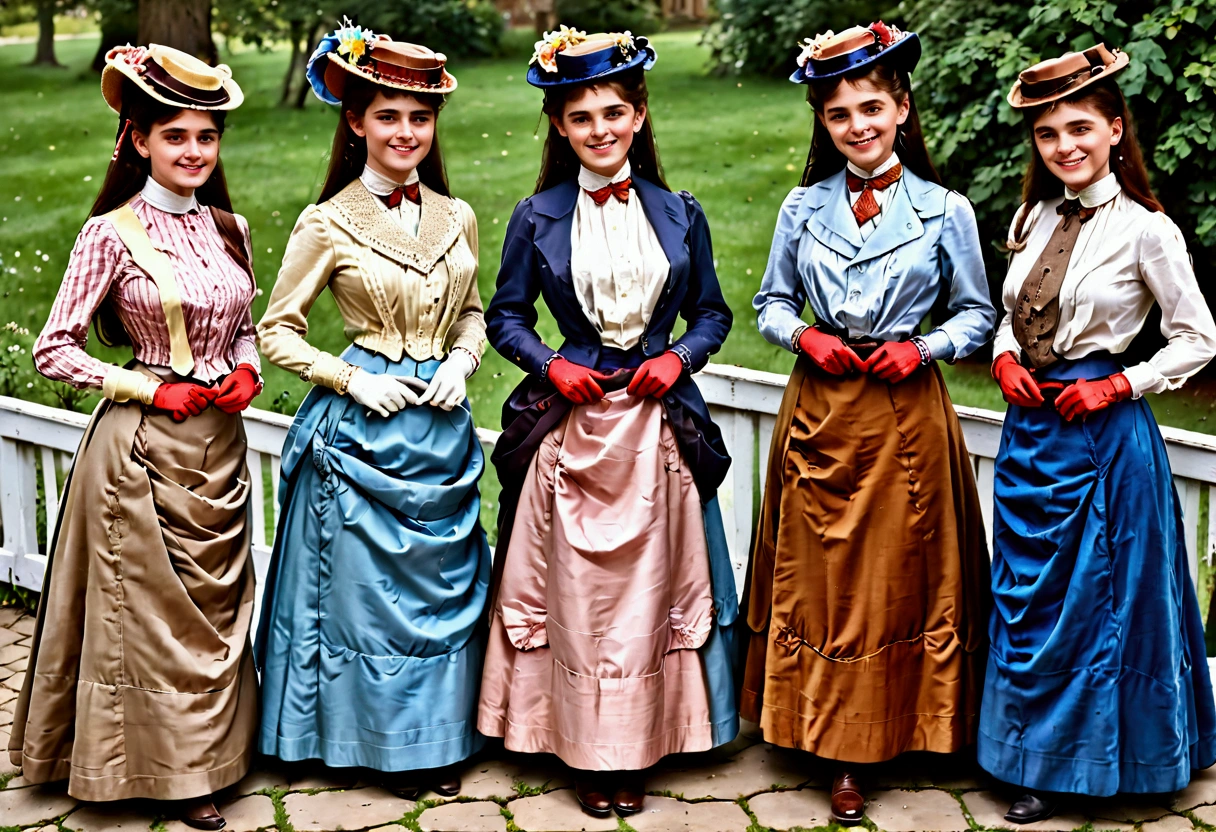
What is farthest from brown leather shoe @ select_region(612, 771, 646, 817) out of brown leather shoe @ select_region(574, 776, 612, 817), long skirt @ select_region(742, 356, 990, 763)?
long skirt @ select_region(742, 356, 990, 763)

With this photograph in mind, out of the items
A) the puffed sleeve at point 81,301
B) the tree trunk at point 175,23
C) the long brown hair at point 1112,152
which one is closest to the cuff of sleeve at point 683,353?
the long brown hair at point 1112,152

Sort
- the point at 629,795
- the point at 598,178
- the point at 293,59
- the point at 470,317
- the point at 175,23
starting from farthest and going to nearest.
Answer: the point at 293,59 < the point at 175,23 < the point at 470,317 < the point at 629,795 < the point at 598,178

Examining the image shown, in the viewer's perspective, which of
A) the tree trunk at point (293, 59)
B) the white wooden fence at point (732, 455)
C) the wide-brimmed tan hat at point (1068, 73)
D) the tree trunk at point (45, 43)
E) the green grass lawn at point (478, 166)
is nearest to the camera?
the wide-brimmed tan hat at point (1068, 73)

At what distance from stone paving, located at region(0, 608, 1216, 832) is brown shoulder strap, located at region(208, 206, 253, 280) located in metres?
→ 1.53

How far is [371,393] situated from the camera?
3934mm

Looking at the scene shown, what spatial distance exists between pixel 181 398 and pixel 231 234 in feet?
1.67

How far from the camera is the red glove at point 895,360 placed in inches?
149

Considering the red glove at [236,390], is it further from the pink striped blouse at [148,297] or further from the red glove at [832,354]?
the red glove at [832,354]

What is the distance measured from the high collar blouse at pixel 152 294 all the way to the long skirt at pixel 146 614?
→ 13 centimetres

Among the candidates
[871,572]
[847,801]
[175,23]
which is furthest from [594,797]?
[175,23]

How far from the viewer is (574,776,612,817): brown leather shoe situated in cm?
405

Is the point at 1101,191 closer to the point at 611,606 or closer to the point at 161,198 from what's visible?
the point at 611,606

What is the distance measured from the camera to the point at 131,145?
383cm

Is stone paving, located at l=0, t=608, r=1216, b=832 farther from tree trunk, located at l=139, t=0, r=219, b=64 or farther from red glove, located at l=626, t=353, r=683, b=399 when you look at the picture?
tree trunk, located at l=139, t=0, r=219, b=64
